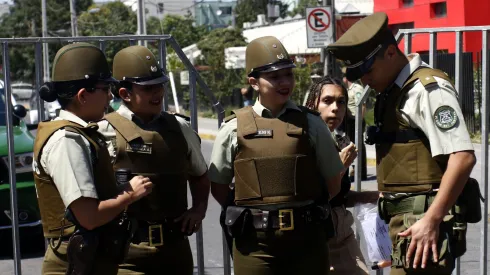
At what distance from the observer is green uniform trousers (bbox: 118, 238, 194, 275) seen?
14.5ft

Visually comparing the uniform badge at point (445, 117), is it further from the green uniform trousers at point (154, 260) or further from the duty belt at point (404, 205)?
Answer: the green uniform trousers at point (154, 260)

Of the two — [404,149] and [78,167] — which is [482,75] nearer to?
[404,149]

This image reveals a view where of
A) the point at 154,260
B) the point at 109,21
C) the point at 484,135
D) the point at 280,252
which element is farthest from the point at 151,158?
the point at 109,21

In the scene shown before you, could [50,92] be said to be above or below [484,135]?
above

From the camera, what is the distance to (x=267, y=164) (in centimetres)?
427

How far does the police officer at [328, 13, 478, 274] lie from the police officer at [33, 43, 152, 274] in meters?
1.16

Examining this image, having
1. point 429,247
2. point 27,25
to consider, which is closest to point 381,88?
point 429,247

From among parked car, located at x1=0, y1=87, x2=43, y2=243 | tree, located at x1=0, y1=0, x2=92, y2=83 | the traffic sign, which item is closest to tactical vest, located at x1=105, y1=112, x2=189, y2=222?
parked car, located at x1=0, y1=87, x2=43, y2=243

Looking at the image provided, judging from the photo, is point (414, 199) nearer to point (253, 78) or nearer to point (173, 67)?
point (253, 78)

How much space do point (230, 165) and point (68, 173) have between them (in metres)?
0.92

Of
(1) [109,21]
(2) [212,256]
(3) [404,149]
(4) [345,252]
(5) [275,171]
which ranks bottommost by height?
(2) [212,256]

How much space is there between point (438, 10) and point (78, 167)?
3311 centimetres

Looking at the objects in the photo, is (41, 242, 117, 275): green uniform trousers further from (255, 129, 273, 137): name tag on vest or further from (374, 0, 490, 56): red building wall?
(374, 0, 490, 56): red building wall

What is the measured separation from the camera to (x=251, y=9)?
9575cm
